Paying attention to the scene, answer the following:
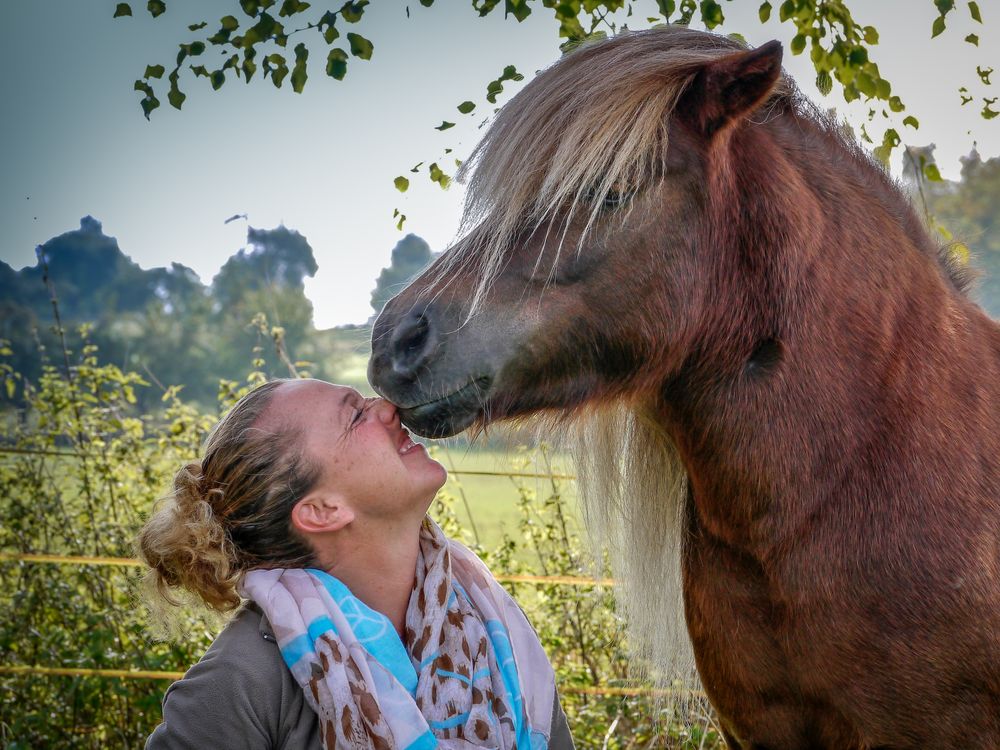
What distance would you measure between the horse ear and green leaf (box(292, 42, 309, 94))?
4.80 feet

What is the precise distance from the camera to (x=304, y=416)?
1.91 m

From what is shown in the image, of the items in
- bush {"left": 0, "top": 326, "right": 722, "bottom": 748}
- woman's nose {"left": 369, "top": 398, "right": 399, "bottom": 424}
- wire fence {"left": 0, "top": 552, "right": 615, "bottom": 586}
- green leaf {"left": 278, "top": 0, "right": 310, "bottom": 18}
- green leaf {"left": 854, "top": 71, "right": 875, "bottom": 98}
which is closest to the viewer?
woman's nose {"left": 369, "top": 398, "right": 399, "bottom": 424}

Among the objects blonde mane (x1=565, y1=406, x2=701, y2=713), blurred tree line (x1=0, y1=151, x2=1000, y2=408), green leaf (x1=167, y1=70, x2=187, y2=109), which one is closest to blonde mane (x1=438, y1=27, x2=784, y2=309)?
blonde mane (x1=565, y1=406, x2=701, y2=713)

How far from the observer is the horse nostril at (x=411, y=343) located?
1.56 m

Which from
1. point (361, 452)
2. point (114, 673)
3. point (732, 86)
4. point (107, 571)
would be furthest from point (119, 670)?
point (732, 86)

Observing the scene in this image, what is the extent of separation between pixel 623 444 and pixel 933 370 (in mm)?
766

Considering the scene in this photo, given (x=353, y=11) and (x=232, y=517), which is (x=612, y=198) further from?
(x=353, y=11)

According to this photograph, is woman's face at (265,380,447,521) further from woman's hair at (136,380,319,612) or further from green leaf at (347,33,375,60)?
green leaf at (347,33,375,60)

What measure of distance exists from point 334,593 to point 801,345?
1142mm

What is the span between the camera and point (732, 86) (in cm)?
154

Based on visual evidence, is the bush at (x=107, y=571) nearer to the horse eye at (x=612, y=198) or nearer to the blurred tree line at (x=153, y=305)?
the blurred tree line at (x=153, y=305)

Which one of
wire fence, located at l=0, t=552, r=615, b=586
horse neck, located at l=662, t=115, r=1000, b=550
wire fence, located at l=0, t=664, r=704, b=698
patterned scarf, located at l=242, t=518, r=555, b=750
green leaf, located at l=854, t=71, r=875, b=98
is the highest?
green leaf, located at l=854, t=71, r=875, b=98

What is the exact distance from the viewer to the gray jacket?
5.06 feet

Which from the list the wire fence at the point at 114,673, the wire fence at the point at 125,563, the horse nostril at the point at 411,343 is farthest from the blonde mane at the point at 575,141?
the wire fence at the point at 114,673
